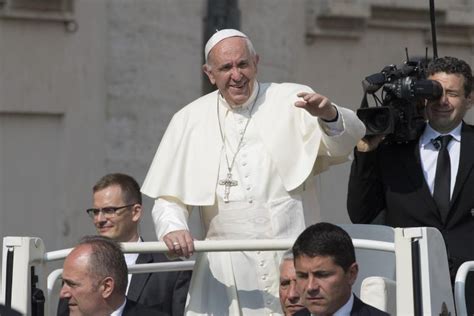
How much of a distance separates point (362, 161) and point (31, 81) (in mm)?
8302

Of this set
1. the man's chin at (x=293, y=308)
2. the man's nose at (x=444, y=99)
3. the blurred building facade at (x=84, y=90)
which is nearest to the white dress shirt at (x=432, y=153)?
the man's nose at (x=444, y=99)

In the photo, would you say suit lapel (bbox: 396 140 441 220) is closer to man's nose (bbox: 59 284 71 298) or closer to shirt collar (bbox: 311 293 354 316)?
shirt collar (bbox: 311 293 354 316)

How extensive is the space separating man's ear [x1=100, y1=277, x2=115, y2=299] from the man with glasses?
42.4 inches

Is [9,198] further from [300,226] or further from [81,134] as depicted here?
[300,226]

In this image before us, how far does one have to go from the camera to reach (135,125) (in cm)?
1698

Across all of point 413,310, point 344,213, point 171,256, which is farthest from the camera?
point 344,213

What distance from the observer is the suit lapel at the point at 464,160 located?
8531mm

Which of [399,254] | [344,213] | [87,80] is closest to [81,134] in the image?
[87,80]

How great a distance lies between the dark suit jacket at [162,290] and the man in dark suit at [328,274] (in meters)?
1.57

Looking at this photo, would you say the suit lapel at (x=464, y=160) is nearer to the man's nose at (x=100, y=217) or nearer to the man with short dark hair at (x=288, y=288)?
the man with short dark hair at (x=288, y=288)

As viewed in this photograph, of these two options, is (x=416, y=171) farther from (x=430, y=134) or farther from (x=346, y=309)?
(x=346, y=309)

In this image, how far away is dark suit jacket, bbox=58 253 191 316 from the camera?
29.3ft

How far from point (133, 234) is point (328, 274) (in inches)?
91.4

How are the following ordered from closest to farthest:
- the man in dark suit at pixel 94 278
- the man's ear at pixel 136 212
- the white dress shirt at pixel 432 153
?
the man in dark suit at pixel 94 278, the white dress shirt at pixel 432 153, the man's ear at pixel 136 212
